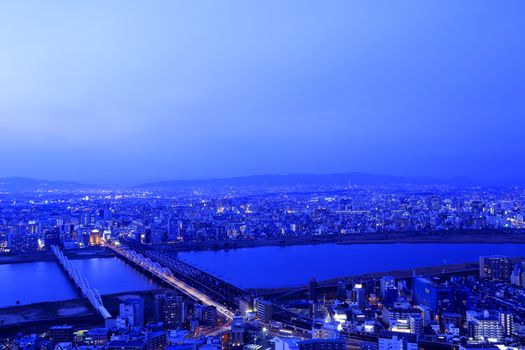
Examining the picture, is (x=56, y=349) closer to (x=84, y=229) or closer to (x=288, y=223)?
(x=84, y=229)

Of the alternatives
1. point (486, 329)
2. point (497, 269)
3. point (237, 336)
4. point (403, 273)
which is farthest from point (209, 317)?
point (497, 269)

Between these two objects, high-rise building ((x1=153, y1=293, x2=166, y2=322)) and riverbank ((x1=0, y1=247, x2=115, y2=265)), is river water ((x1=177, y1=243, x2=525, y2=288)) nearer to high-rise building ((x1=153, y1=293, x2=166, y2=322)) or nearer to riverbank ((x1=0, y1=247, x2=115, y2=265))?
riverbank ((x1=0, y1=247, x2=115, y2=265))

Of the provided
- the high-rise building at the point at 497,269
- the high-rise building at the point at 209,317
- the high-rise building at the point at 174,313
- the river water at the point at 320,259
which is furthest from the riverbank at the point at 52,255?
the high-rise building at the point at 497,269

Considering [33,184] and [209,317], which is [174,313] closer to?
[209,317]

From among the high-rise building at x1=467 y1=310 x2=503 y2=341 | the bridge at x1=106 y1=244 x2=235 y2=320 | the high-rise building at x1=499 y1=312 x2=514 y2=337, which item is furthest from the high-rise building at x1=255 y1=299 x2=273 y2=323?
the high-rise building at x1=499 y1=312 x2=514 y2=337

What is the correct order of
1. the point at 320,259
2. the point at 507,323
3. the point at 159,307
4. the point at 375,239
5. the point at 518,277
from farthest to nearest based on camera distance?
the point at 375,239 → the point at 320,259 → the point at 518,277 → the point at 159,307 → the point at 507,323
